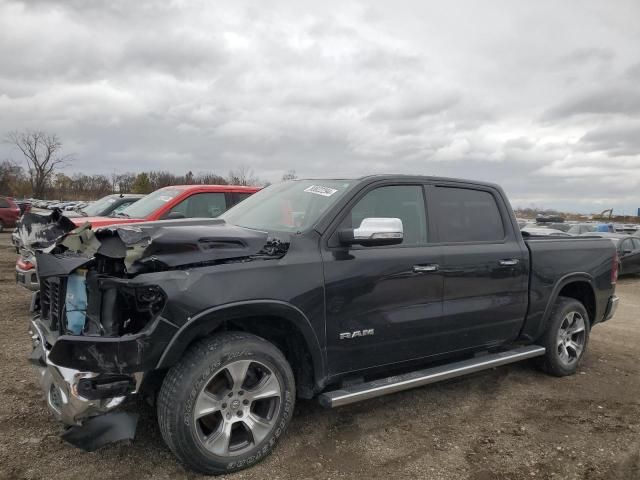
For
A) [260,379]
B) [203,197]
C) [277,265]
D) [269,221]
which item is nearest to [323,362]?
[260,379]

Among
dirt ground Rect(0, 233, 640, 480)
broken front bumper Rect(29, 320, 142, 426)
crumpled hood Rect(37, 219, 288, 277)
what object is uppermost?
crumpled hood Rect(37, 219, 288, 277)

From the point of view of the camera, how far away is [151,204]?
8398mm

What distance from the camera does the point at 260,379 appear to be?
3.23 m

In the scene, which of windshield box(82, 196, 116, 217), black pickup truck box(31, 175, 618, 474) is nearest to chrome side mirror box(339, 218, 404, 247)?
black pickup truck box(31, 175, 618, 474)

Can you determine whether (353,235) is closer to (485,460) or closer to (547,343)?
(485,460)

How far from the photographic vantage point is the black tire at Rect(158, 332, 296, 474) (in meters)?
2.90

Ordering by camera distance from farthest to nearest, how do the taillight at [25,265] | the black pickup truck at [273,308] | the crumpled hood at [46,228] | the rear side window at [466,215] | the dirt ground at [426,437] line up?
the taillight at [25,265]
the rear side window at [466,215]
the crumpled hood at [46,228]
the dirt ground at [426,437]
the black pickup truck at [273,308]

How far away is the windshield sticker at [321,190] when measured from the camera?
12.7ft

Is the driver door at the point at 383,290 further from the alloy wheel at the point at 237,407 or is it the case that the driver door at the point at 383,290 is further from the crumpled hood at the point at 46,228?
the crumpled hood at the point at 46,228

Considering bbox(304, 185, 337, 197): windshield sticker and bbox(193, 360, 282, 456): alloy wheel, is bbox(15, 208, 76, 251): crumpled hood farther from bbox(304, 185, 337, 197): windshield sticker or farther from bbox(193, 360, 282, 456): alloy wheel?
bbox(304, 185, 337, 197): windshield sticker

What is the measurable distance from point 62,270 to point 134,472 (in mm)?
1290

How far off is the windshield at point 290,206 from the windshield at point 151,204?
4.03 m

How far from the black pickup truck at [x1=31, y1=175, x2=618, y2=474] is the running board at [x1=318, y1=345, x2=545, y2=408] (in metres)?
0.01

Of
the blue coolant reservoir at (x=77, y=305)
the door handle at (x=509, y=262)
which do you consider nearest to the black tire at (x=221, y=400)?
the blue coolant reservoir at (x=77, y=305)
